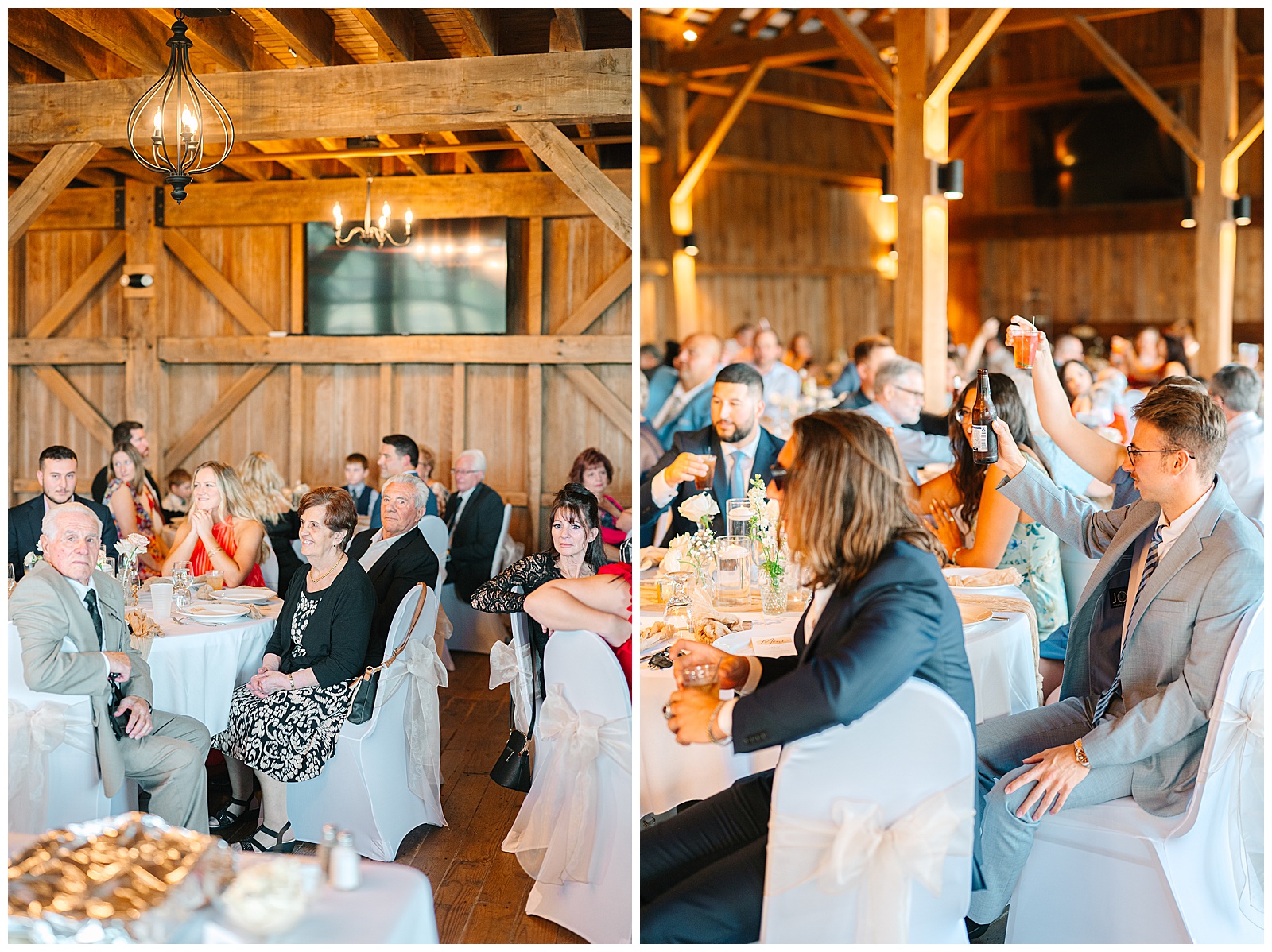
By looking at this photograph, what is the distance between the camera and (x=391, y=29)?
13.7ft

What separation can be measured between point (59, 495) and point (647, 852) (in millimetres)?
3127

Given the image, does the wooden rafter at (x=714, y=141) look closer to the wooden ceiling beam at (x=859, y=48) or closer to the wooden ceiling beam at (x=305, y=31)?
the wooden ceiling beam at (x=859, y=48)

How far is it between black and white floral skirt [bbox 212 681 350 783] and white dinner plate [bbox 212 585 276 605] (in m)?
0.65

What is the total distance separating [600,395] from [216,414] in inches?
114

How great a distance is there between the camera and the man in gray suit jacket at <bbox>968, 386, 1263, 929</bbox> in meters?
2.15

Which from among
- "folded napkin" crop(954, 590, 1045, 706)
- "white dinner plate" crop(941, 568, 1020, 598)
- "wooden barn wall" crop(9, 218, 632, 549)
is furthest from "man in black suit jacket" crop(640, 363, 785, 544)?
"wooden barn wall" crop(9, 218, 632, 549)

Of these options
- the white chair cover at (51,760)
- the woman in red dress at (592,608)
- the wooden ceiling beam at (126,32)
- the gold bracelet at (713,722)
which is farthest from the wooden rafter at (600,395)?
the gold bracelet at (713,722)

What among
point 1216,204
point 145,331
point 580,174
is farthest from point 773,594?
point 1216,204

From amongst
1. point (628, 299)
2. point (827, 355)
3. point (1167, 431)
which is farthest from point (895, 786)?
point (827, 355)

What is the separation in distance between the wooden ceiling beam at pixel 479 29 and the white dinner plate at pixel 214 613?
2.25 meters

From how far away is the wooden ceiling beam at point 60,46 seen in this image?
14.0 feet

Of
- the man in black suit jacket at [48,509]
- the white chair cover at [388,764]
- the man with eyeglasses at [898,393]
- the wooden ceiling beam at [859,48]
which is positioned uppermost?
→ the wooden ceiling beam at [859,48]

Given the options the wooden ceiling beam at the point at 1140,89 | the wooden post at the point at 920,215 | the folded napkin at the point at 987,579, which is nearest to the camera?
the folded napkin at the point at 987,579

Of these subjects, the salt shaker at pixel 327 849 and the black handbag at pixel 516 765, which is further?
the black handbag at pixel 516 765
